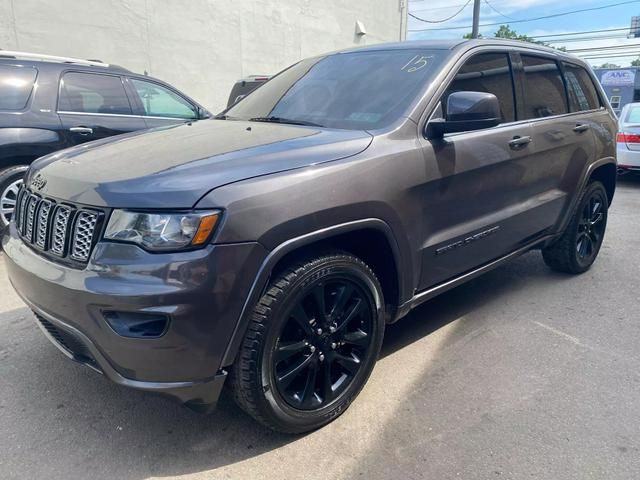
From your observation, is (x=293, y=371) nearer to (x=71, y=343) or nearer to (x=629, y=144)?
(x=71, y=343)

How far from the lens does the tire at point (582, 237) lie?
446 centimetres

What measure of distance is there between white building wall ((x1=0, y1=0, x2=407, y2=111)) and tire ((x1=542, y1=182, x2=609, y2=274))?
9488 mm

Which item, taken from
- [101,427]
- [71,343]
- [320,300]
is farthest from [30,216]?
[320,300]

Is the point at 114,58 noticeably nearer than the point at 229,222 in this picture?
No

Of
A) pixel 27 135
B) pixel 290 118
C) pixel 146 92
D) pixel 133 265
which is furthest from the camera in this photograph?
pixel 146 92

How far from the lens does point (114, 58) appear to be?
35.7 ft

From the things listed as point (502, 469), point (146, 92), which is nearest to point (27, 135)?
point (146, 92)

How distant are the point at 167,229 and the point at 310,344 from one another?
863mm

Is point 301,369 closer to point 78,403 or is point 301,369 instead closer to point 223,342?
point 223,342

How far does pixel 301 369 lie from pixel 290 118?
1.53 meters

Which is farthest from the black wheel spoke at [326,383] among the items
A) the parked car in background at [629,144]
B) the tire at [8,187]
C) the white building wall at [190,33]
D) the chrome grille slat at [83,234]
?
the white building wall at [190,33]

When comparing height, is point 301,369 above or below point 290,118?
below

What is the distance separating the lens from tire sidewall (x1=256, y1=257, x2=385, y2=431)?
2.21 metres

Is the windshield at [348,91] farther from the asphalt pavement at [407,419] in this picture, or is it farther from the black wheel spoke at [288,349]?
the asphalt pavement at [407,419]
